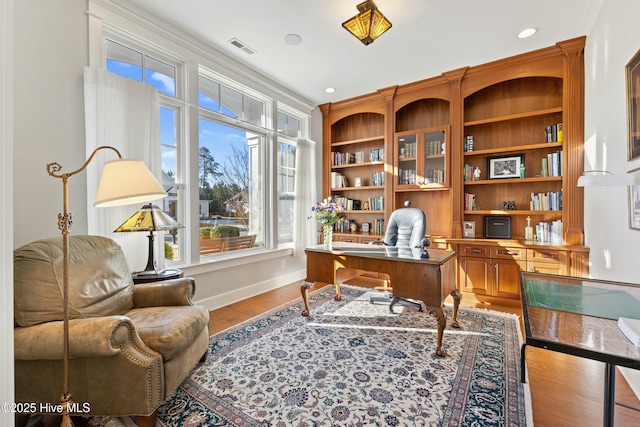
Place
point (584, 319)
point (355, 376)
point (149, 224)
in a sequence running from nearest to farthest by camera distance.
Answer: point (584, 319)
point (355, 376)
point (149, 224)

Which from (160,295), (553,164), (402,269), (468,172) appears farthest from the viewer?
(468,172)

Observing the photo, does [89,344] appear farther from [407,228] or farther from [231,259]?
[407,228]

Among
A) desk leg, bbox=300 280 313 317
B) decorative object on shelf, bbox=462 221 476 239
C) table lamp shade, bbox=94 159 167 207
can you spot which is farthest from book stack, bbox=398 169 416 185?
table lamp shade, bbox=94 159 167 207

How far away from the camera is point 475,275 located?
3600 mm

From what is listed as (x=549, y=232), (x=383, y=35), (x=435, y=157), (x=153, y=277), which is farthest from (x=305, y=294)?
(x=549, y=232)

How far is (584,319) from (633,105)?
1650 millimetres

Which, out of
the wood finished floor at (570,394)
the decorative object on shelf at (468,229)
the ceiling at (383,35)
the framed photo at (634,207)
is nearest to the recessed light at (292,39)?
the ceiling at (383,35)

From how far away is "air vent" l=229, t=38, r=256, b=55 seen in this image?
311 centimetres

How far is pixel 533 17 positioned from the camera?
2703 mm

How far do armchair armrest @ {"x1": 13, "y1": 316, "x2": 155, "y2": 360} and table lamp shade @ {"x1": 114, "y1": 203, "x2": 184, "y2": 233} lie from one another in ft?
2.96

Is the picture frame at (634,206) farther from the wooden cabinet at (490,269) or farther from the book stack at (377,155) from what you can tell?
the book stack at (377,155)

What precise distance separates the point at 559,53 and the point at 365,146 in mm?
2677

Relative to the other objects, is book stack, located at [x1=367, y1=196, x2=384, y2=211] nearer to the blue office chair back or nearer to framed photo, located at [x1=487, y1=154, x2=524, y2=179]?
the blue office chair back

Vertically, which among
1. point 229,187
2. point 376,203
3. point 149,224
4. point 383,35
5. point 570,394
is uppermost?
point 383,35
